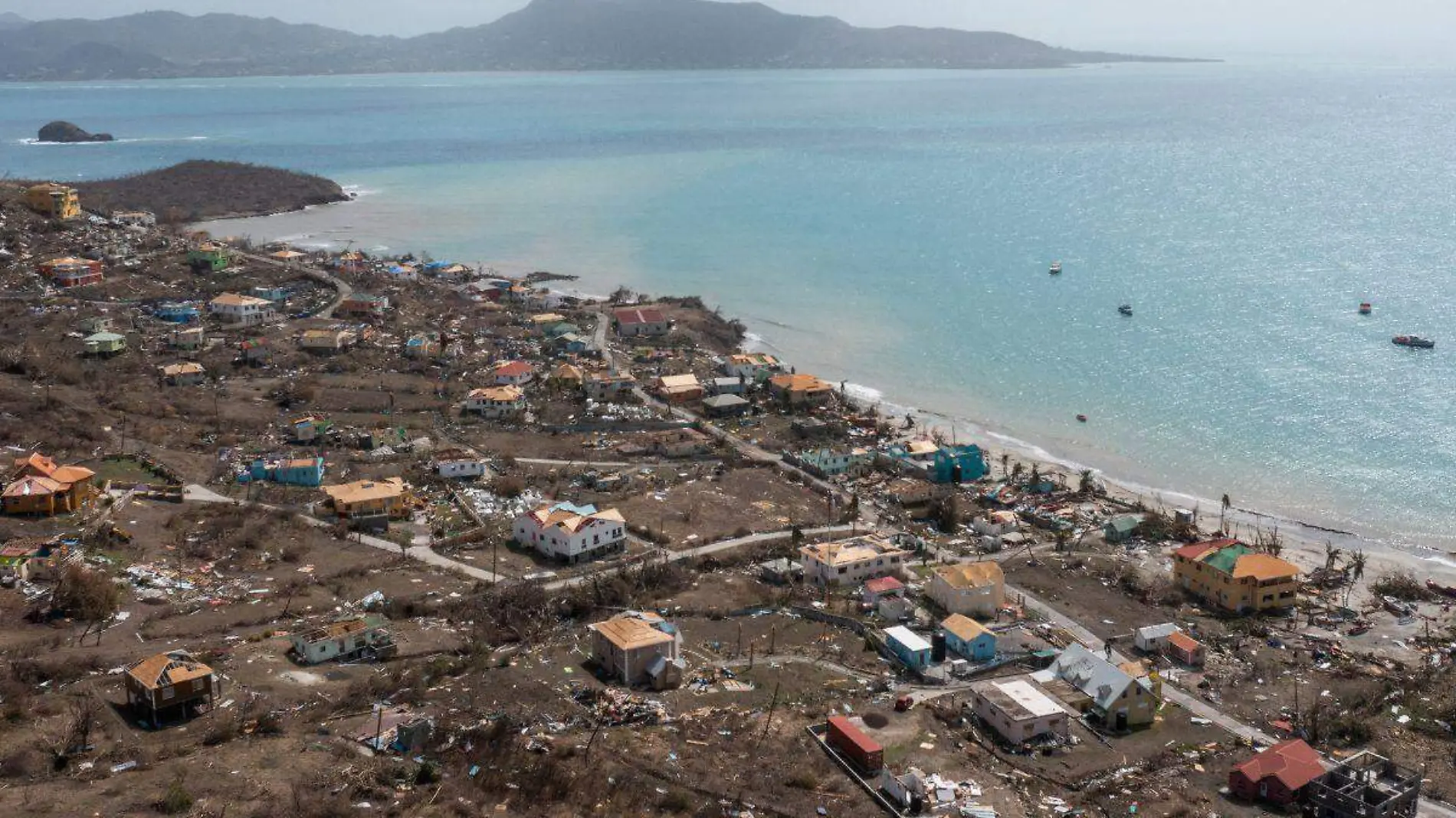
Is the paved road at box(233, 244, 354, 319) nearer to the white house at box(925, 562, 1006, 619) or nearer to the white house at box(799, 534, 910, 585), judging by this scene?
the white house at box(799, 534, 910, 585)

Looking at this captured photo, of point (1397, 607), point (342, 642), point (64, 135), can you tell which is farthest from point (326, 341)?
point (64, 135)

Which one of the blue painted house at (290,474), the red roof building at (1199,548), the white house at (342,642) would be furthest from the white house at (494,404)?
the red roof building at (1199,548)

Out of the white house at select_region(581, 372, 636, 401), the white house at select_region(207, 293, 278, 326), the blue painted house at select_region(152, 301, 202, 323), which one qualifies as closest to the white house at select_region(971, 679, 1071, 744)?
the white house at select_region(581, 372, 636, 401)

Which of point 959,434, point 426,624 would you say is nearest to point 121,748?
point 426,624

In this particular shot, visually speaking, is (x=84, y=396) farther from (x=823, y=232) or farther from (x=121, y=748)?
(x=823, y=232)

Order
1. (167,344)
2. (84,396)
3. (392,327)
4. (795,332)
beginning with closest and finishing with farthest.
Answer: (84,396), (167,344), (392,327), (795,332)
